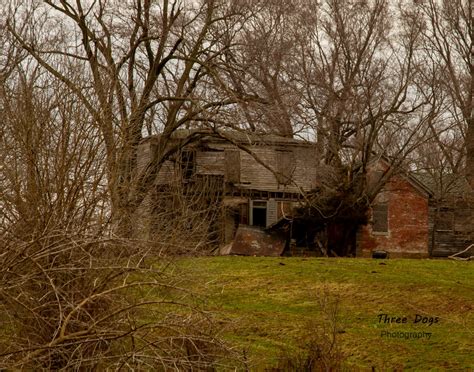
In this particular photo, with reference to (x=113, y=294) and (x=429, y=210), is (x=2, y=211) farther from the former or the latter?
(x=429, y=210)

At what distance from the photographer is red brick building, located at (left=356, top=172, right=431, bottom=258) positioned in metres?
43.2

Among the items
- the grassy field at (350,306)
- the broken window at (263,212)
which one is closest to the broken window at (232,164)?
the broken window at (263,212)

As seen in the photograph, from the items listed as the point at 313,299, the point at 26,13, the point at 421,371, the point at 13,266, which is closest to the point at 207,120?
the point at 26,13

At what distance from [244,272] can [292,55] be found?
1856cm

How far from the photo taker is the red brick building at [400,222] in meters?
43.2

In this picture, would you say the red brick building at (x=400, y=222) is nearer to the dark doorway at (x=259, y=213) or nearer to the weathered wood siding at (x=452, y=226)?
the weathered wood siding at (x=452, y=226)

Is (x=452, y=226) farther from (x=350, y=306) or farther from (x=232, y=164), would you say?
(x=350, y=306)

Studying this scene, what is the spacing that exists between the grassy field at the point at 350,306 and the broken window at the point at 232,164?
1393 centimetres

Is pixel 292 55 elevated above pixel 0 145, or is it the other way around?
pixel 292 55

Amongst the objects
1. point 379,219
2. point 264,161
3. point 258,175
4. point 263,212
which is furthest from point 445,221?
point 264,161

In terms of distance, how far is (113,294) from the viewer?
38.0 feet

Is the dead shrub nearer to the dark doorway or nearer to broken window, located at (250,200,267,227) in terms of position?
broken window, located at (250,200,267,227)

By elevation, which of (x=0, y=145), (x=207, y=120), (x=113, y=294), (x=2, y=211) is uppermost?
(x=207, y=120)

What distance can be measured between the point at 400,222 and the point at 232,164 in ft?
30.4
